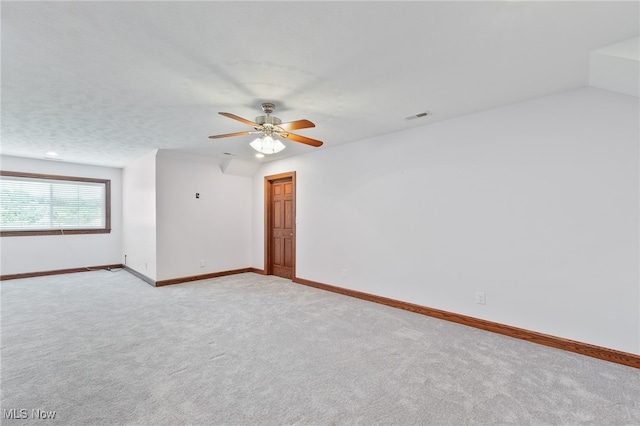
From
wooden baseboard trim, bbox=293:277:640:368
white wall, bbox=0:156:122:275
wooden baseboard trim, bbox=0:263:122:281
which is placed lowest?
wooden baseboard trim, bbox=0:263:122:281

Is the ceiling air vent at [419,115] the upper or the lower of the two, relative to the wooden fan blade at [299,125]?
upper

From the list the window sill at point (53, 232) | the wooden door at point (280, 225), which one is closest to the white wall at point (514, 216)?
the wooden door at point (280, 225)

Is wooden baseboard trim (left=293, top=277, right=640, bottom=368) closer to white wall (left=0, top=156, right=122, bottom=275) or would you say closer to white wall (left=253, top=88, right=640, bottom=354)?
white wall (left=253, top=88, right=640, bottom=354)

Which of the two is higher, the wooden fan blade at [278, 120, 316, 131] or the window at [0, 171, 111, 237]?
the wooden fan blade at [278, 120, 316, 131]

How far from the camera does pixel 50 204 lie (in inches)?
229

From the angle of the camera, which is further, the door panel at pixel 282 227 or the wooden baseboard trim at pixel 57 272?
the door panel at pixel 282 227

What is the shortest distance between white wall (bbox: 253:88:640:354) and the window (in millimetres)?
5965

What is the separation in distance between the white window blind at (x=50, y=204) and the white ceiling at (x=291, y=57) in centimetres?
300

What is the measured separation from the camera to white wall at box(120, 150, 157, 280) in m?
5.01

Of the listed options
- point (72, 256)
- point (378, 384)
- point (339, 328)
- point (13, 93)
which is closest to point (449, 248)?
point (339, 328)

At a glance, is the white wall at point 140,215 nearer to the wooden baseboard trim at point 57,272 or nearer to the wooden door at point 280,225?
the wooden baseboard trim at point 57,272

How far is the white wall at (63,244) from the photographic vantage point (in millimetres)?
5384

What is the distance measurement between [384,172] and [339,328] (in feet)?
7.29

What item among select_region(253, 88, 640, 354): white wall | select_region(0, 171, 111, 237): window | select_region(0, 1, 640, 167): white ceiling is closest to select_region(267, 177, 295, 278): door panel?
select_region(253, 88, 640, 354): white wall
